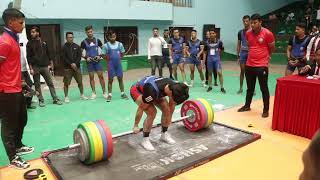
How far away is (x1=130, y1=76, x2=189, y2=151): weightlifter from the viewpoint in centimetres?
318

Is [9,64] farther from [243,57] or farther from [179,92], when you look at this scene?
[243,57]

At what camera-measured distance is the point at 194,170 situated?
124 inches

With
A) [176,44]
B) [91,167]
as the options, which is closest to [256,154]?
[91,167]

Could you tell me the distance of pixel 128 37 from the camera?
1114cm

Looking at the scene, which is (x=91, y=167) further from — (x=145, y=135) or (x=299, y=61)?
(x=299, y=61)

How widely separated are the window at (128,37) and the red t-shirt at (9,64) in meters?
7.77

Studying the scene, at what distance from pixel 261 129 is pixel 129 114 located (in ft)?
7.03

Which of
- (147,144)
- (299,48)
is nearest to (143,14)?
(299,48)

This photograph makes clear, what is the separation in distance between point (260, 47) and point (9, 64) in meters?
3.53

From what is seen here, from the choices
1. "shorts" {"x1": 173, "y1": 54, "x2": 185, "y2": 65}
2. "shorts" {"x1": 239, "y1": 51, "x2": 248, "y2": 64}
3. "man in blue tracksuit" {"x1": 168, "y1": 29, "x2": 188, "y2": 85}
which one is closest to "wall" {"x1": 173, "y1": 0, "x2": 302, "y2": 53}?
"man in blue tracksuit" {"x1": 168, "y1": 29, "x2": 188, "y2": 85}

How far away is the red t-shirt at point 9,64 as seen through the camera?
2.91 m

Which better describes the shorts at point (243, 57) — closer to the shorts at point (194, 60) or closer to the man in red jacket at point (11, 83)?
the shorts at point (194, 60)

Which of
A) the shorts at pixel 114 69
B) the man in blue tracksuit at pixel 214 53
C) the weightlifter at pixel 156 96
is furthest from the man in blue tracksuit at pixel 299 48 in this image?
the shorts at pixel 114 69

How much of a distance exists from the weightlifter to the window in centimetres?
747
